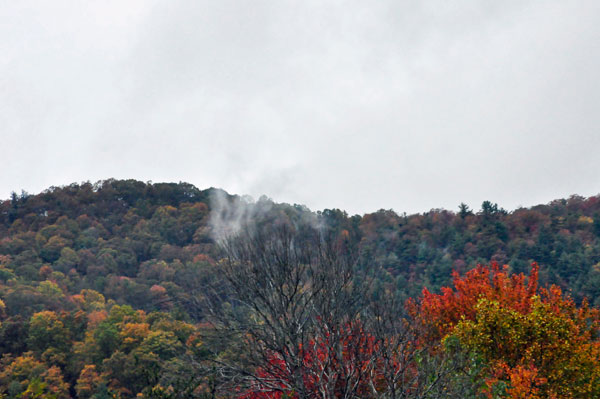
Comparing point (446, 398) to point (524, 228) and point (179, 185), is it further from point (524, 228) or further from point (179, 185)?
point (179, 185)

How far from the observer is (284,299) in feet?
50.9

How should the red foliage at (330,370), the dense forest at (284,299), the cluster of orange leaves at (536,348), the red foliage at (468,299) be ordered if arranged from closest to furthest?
the red foliage at (330,370) → the dense forest at (284,299) → the cluster of orange leaves at (536,348) → the red foliage at (468,299)

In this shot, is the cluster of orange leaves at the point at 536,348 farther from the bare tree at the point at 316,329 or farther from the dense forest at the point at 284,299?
the bare tree at the point at 316,329

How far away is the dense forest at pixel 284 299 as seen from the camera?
15.0 meters

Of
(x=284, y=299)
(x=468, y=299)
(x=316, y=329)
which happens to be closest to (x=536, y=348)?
(x=468, y=299)

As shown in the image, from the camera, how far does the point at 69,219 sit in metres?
116

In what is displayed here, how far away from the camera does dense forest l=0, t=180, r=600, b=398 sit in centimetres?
1498

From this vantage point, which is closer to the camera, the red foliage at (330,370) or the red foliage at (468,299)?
the red foliage at (330,370)

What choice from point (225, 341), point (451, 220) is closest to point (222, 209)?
point (451, 220)

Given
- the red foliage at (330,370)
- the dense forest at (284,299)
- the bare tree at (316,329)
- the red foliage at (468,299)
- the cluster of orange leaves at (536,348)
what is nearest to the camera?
the red foliage at (330,370)

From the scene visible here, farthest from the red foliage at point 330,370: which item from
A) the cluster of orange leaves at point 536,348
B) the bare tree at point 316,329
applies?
the cluster of orange leaves at point 536,348

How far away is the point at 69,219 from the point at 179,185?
3291cm

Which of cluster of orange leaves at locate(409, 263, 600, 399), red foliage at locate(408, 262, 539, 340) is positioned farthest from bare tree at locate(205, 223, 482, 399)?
red foliage at locate(408, 262, 539, 340)

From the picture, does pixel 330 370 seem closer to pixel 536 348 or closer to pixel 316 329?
pixel 316 329
